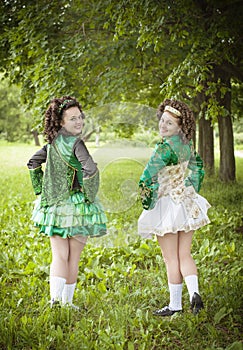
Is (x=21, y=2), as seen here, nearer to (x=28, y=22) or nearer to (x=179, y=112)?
(x=28, y=22)

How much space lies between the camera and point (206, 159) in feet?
47.8

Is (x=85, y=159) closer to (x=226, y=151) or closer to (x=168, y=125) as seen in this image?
(x=168, y=125)

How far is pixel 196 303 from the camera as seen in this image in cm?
414

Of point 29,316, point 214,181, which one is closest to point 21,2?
point 214,181

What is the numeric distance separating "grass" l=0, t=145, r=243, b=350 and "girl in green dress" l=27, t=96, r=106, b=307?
125mm

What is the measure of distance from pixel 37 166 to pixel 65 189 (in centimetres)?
34

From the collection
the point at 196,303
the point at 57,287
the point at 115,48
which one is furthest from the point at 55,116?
the point at 115,48

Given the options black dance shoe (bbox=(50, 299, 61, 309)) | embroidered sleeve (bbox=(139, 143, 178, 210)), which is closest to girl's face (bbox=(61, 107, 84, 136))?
embroidered sleeve (bbox=(139, 143, 178, 210))

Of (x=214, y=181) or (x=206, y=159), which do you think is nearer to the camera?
(x=214, y=181)

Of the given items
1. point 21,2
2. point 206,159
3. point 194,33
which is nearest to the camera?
point 194,33

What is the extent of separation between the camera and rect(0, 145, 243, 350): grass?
3.78m

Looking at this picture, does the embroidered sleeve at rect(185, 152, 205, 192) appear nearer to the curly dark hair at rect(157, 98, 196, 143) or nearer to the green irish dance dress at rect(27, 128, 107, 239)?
the curly dark hair at rect(157, 98, 196, 143)

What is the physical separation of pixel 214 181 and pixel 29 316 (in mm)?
8285

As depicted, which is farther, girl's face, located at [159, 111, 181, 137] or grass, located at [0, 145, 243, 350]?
girl's face, located at [159, 111, 181, 137]
